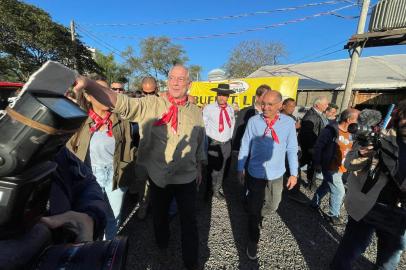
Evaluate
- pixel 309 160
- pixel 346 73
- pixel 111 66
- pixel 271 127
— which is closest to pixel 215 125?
pixel 271 127

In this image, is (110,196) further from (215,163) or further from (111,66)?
(111,66)

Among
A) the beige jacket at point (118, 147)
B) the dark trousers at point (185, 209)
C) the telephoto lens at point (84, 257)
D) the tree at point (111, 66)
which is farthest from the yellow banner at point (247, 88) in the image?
the tree at point (111, 66)

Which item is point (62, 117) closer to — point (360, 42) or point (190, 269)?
point (190, 269)

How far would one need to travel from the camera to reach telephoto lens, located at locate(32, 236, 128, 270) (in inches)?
23.5

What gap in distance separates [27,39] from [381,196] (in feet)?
73.6

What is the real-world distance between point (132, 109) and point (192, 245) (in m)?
1.44

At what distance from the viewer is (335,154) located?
341 cm

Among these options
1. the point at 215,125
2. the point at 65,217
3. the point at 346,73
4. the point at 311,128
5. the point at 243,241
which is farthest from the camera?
the point at 346,73

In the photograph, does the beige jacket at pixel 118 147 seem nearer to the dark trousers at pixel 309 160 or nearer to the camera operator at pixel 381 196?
the camera operator at pixel 381 196

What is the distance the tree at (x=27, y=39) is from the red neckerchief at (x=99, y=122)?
63.7 feet

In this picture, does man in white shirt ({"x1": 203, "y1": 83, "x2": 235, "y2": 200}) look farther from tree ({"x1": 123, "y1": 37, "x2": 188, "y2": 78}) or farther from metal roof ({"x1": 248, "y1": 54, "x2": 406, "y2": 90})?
tree ({"x1": 123, "y1": 37, "x2": 188, "y2": 78})

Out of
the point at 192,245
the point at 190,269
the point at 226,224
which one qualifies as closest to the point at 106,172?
the point at 192,245

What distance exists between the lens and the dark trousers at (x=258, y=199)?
2561 millimetres

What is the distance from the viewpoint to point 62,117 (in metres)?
0.54
